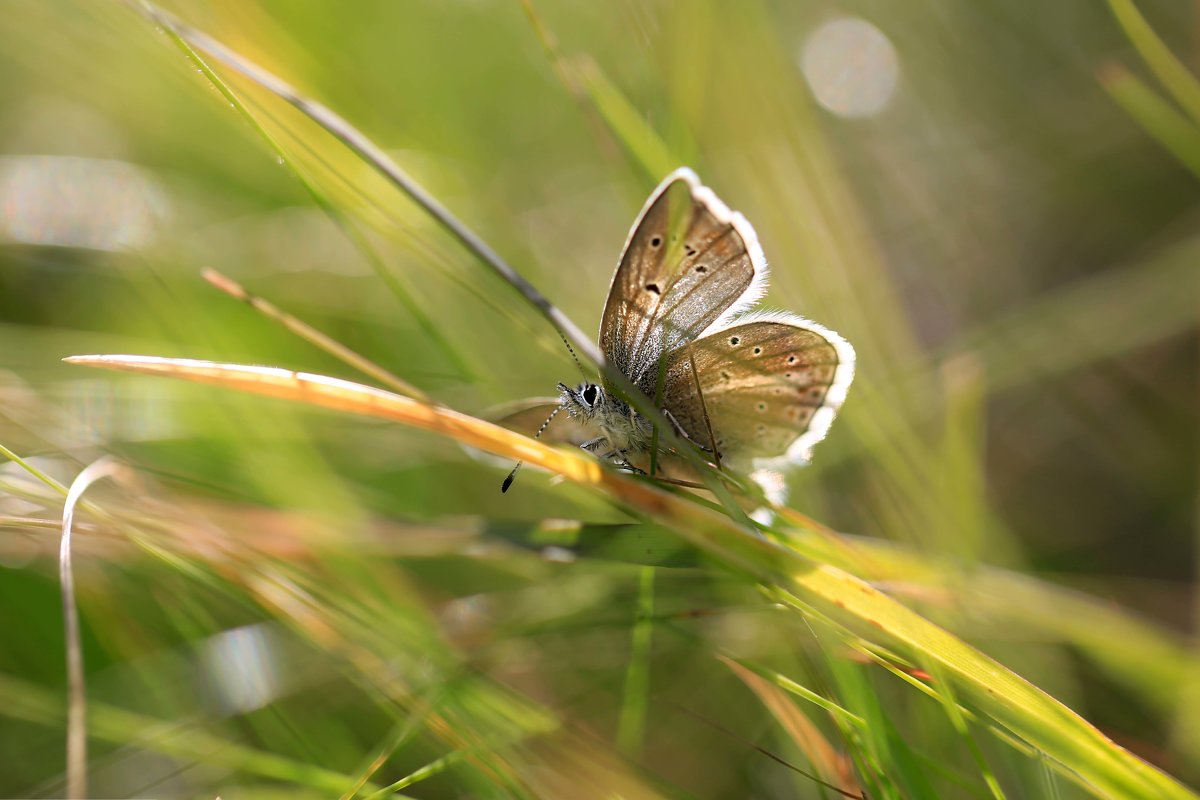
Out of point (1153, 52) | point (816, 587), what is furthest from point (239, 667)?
point (1153, 52)

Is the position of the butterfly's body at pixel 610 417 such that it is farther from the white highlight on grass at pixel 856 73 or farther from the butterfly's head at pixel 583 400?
the white highlight on grass at pixel 856 73

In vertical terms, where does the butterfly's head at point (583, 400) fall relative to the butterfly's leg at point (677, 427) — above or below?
above

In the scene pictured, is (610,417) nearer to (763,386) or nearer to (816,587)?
(763,386)

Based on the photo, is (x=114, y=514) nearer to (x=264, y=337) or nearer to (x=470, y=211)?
(x=264, y=337)

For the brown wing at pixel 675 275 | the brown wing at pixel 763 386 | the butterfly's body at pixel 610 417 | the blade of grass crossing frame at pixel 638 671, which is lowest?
the blade of grass crossing frame at pixel 638 671

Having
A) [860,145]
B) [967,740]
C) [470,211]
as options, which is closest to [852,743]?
[967,740]

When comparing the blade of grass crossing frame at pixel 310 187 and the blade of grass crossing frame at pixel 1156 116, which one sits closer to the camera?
the blade of grass crossing frame at pixel 310 187

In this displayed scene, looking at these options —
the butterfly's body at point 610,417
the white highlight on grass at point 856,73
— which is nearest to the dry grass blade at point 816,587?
the butterfly's body at point 610,417
